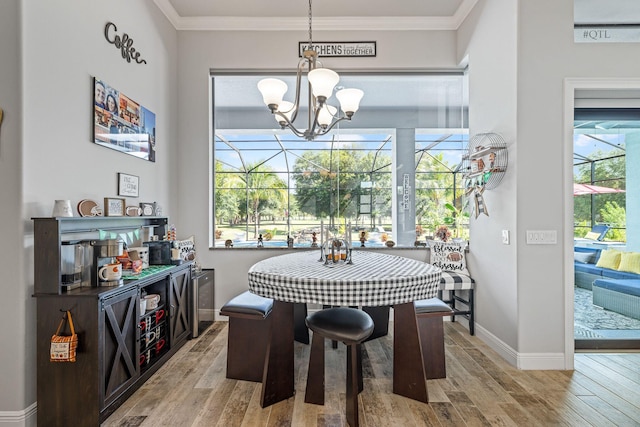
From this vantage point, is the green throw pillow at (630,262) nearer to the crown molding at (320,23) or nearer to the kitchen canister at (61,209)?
the crown molding at (320,23)

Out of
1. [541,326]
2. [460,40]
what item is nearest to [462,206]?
[541,326]

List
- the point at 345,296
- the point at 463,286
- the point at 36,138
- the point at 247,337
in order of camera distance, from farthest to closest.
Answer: the point at 463,286 → the point at 247,337 → the point at 36,138 → the point at 345,296

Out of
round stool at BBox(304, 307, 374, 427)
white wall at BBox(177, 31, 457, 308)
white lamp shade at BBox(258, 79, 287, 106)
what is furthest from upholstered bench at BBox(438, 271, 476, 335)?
white lamp shade at BBox(258, 79, 287, 106)

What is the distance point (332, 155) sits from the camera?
4297 mm

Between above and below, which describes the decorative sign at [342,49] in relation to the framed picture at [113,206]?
above

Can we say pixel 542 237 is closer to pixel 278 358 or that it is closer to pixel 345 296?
pixel 345 296

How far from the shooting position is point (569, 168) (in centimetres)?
240

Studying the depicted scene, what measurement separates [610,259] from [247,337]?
3.26m

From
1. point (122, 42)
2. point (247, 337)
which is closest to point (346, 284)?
point (247, 337)

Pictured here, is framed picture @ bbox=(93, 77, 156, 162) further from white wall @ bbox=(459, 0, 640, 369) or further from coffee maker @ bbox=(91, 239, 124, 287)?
white wall @ bbox=(459, 0, 640, 369)

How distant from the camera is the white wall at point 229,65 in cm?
350

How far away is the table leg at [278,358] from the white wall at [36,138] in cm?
124

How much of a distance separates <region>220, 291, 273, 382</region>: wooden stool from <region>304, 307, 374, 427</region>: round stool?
0.44m

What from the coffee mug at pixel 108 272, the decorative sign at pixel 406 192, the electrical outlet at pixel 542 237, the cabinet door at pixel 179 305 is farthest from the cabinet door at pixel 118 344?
the decorative sign at pixel 406 192
